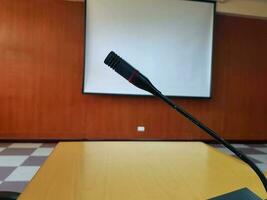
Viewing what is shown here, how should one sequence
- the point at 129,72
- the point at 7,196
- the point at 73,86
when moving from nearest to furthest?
1. the point at 129,72
2. the point at 7,196
3. the point at 73,86

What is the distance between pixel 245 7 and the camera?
167 inches

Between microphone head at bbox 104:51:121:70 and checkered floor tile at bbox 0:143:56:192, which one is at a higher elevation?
microphone head at bbox 104:51:121:70

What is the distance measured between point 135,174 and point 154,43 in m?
3.22

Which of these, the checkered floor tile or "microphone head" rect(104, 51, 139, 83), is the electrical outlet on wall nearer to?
the checkered floor tile

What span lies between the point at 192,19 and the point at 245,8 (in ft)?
3.15

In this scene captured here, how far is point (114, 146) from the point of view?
4.30 feet

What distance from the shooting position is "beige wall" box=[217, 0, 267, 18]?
4.15 metres

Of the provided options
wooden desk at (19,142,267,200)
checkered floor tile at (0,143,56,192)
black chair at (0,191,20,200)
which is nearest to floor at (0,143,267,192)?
checkered floor tile at (0,143,56,192)

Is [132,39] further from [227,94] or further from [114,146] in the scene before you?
[114,146]

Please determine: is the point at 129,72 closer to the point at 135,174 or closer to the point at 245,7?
the point at 135,174

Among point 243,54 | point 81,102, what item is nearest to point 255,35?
point 243,54

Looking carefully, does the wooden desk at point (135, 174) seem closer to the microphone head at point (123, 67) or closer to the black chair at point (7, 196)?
the black chair at point (7, 196)

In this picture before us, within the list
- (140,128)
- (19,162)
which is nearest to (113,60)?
(19,162)

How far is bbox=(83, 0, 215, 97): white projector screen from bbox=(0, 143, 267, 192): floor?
42.4 inches
